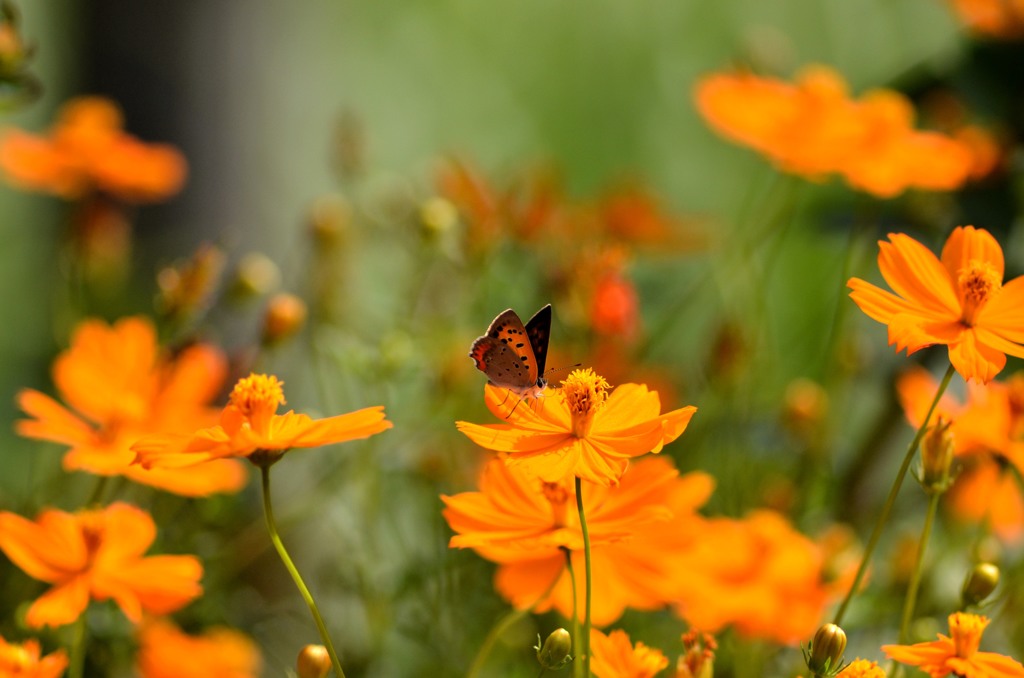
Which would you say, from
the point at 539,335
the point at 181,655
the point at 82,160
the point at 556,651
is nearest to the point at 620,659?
the point at 556,651

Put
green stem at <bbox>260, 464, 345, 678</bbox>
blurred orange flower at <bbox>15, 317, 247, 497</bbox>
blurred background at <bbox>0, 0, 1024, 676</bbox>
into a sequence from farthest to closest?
blurred background at <bbox>0, 0, 1024, 676</bbox> < blurred orange flower at <bbox>15, 317, 247, 497</bbox> < green stem at <bbox>260, 464, 345, 678</bbox>

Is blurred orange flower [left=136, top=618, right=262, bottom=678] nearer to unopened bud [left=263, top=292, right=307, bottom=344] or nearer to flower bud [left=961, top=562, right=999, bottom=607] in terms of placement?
unopened bud [left=263, top=292, right=307, bottom=344]

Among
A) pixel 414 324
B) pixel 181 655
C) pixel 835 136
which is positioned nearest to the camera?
pixel 181 655

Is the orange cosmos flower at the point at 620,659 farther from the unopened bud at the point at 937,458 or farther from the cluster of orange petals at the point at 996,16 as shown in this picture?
the cluster of orange petals at the point at 996,16

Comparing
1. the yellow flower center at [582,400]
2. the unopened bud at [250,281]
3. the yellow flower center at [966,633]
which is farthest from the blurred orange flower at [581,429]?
the unopened bud at [250,281]

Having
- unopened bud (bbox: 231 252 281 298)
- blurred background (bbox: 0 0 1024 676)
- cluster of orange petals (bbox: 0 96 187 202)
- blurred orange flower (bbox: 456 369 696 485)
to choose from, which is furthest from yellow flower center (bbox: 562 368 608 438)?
cluster of orange petals (bbox: 0 96 187 202)

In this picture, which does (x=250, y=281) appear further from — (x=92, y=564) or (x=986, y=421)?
(x=986, y=421)
